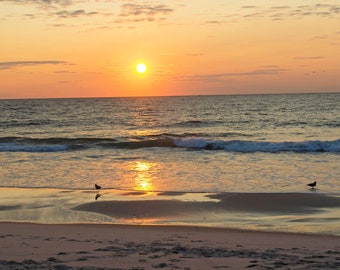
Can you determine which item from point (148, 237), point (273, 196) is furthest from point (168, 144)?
point (148, 237)

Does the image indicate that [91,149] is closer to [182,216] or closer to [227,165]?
[227,165]

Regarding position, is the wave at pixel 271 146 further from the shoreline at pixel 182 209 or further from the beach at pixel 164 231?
the beach at pixel 164 231

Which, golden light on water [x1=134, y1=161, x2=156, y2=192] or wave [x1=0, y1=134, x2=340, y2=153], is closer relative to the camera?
golden light on water [x1=134, y1=161, x2=156, y2=192]

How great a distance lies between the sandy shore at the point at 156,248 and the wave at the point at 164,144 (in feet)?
61.0

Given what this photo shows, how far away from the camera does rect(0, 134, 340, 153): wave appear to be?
1098 inches

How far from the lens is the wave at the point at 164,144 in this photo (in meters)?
27.9

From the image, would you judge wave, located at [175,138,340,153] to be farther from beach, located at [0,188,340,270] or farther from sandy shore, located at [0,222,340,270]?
sandy shore, located at [0,222,340,270]

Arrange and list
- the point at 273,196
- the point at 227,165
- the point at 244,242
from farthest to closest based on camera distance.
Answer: the point at 227,165
the point at 273,196
the point at 244,242

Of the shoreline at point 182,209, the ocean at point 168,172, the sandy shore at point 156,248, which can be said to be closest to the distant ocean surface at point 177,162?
the ocean at point 168,172

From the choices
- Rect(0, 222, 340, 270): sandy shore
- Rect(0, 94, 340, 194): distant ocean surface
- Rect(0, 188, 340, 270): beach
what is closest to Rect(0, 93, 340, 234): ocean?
Rect(0, 94, 340, 194): distant ocean surface

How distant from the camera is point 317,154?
25.0m

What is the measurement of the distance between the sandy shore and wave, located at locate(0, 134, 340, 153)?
18594 mm

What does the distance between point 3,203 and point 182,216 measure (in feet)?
15.7

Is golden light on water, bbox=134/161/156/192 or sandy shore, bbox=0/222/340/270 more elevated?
sandy shore, bbox=0/222/340/270
